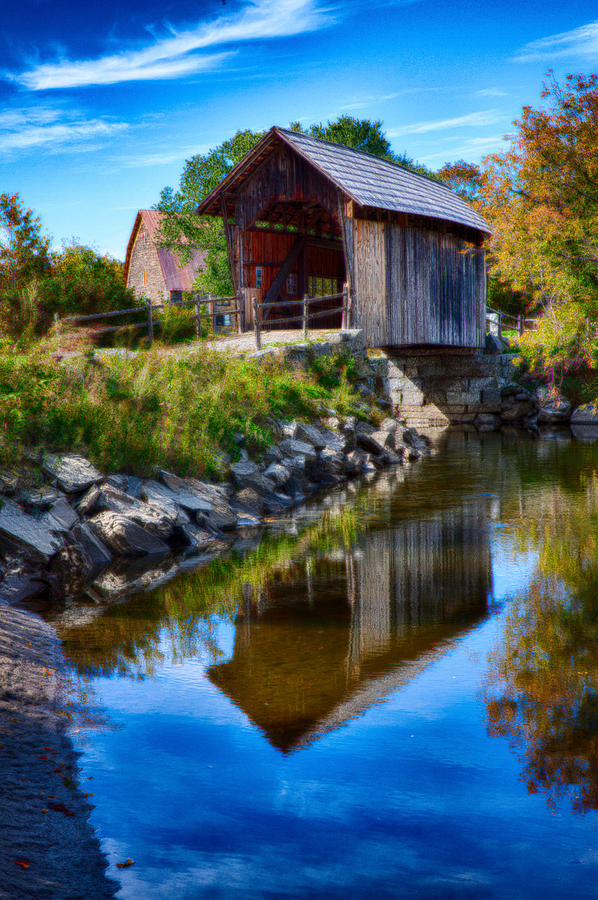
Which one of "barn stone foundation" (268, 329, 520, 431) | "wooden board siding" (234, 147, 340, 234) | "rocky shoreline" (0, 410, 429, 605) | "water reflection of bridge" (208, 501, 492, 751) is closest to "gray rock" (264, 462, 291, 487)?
"rocky shoreline" (0, 410, 429, 605)

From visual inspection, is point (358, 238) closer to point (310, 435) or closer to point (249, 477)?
point (310, 435)

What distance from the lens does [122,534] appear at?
891cm

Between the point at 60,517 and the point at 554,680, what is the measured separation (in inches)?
217

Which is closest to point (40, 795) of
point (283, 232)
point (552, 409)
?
point (283, 232)

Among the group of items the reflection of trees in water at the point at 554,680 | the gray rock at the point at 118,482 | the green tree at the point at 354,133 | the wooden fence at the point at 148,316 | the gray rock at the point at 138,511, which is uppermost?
the green tree at the point at 354,133

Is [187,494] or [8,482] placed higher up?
[8,482]

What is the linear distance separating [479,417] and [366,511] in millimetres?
18670

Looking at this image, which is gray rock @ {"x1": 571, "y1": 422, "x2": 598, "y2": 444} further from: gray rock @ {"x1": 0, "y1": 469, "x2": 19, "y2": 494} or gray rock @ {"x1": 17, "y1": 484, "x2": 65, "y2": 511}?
gray rock @ {"x1": 0, "y1": 469, "x2": 19, "y2": 494}

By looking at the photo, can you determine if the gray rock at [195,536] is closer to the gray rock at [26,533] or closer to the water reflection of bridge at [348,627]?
the water reflection of bridge at [348,627]

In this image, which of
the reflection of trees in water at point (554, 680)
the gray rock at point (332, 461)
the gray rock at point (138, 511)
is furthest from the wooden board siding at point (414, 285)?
the reflection of trees in water at point (554, 680)

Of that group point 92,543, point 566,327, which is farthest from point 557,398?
point 92,543

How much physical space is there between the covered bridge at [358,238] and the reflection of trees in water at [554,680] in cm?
1320

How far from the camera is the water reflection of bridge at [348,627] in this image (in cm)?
498

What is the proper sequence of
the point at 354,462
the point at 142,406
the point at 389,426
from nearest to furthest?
the point at 142,406
the point at 354,462
the point at 389,426
